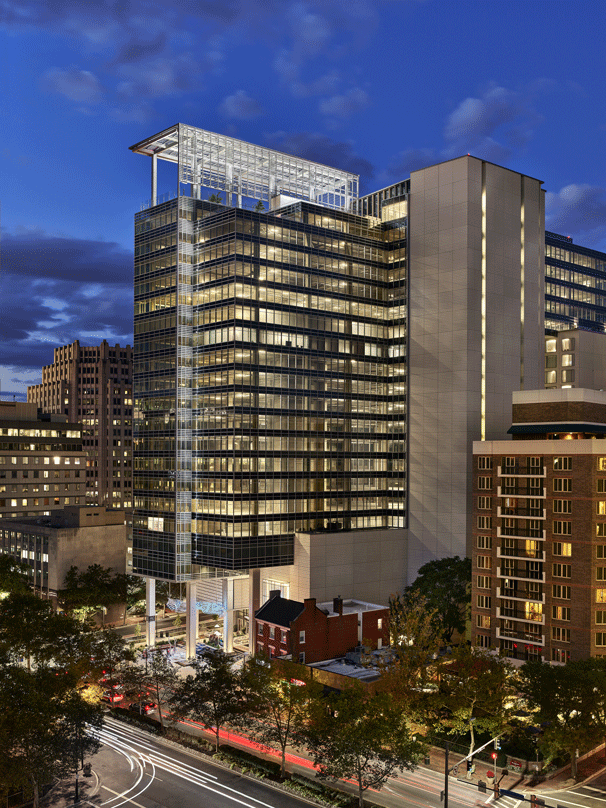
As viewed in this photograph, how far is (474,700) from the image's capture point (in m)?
71.3

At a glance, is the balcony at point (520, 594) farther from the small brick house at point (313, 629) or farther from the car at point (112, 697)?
the car at point (112, 697)

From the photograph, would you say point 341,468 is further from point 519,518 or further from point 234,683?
point 234,683

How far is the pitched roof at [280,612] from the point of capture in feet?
311

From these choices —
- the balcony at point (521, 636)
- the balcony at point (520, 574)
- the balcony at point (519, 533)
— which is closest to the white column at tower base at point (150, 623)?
the balcony at point (521, 636)

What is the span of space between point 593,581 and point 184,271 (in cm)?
7285

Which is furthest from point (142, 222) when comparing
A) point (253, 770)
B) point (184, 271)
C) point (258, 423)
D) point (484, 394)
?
point (253, 770)

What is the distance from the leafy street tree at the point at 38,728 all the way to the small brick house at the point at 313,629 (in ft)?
102


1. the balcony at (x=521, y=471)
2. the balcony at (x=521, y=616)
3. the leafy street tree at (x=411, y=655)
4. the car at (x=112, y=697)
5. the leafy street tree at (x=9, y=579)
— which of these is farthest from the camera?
the leafy street tree at (x=9, y=579)

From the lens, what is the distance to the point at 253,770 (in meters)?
69.1

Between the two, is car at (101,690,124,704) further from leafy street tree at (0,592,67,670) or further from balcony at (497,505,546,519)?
balcony at (497,505,546,519)

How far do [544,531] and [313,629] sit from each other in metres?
31.9

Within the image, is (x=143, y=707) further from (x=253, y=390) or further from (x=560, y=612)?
(x=560, y=612)

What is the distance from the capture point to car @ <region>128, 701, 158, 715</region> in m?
84.4

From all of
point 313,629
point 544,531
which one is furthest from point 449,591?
point 313,629
